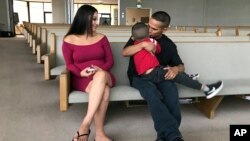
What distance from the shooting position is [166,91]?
2145 mm

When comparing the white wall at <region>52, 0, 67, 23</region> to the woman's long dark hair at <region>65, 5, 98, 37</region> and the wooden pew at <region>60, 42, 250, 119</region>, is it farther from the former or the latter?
the woman's long dark hair at <region>65, 5, 98, 37</region>

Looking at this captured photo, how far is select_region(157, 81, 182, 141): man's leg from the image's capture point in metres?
2.04

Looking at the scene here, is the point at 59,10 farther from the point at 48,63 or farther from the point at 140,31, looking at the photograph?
the point at 140,31

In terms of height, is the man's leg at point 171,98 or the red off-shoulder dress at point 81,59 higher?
the red off-shoulder dress at point 81,59

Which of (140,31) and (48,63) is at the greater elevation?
(140,31)

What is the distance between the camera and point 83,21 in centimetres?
226

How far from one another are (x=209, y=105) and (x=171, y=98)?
692 mm

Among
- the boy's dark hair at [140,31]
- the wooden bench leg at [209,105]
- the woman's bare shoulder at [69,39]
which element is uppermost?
the boy's dark hair at [140,31]

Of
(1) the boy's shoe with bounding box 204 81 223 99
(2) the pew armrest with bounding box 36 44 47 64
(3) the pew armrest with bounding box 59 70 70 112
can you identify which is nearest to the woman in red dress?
(3) the pew armrest with bounding box 59 70 70 112

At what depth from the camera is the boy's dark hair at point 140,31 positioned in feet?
7.13

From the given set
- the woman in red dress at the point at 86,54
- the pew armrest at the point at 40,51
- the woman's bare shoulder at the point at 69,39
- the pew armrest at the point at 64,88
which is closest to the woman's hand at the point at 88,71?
the woman in red dress at the point at 86,54

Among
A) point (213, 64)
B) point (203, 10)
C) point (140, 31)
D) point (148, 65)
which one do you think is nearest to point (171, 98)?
point (148, 65)

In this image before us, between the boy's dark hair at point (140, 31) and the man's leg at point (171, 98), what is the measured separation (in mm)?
407

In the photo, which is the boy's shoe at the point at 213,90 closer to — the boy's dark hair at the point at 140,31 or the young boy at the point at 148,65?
the young boy at the point at 148,65
